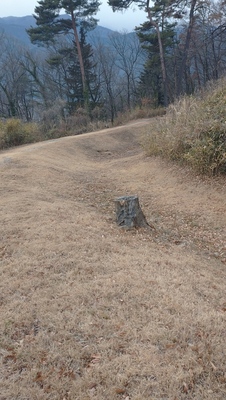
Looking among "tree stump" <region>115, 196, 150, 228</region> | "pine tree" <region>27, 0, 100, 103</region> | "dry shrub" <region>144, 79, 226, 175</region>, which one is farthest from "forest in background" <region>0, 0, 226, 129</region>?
"tree stump" <region>115, 196, 150, 228</region>

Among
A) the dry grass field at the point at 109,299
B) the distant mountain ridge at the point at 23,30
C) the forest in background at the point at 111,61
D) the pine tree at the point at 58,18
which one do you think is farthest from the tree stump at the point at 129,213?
the distant mountain ridge at the point at 23,30

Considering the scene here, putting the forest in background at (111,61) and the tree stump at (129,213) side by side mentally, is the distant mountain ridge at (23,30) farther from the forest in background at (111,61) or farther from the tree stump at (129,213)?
the tree stump at (129,213)

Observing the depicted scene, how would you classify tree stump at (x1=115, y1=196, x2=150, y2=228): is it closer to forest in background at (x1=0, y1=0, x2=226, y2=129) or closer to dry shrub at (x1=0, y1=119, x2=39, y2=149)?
dry shrub at (x1=0, y1=119, x2=39, y2=149)

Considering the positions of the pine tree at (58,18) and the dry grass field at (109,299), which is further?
the pine tree at (58,18)

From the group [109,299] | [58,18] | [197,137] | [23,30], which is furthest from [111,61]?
[109,299]

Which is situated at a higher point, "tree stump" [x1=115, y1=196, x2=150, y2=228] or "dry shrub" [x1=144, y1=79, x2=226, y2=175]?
"dry shrub" [x1=144, y1=79, x2=226, y2=175]

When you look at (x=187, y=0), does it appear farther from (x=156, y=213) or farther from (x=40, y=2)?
(x=156, y=213)

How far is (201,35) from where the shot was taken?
68.1 feet

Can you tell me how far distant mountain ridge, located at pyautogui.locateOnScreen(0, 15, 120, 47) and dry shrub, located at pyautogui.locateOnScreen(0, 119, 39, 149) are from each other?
649 inches

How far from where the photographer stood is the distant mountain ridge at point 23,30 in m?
34.7

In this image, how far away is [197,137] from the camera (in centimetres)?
634

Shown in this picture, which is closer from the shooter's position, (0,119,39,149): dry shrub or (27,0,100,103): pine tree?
(0,119,39,149): dry shrub

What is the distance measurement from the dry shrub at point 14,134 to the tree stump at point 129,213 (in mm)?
8878

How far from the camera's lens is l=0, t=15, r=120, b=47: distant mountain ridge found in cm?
3466
